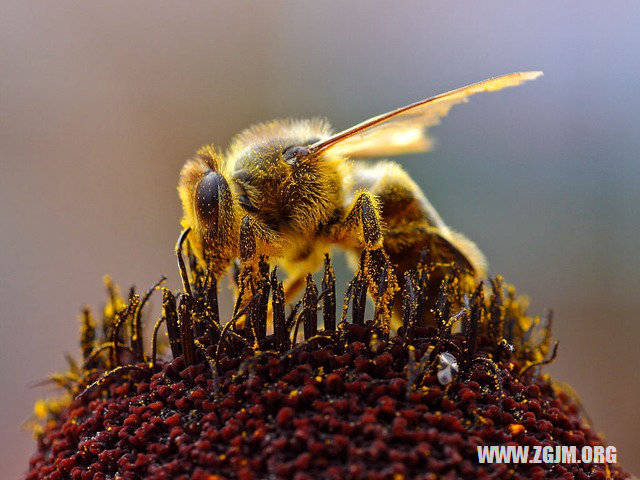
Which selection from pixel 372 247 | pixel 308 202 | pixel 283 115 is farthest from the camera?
pixel 283 115

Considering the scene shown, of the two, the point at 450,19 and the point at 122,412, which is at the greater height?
the point at 450,19

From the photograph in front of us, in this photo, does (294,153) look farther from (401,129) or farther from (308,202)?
(401,129)

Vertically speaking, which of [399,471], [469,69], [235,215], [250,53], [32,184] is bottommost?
[399,471]

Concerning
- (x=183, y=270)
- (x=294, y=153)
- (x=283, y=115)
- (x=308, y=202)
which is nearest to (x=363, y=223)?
(x=308, y=202)

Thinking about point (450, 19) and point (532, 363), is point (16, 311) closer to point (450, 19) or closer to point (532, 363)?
point (532, 363)

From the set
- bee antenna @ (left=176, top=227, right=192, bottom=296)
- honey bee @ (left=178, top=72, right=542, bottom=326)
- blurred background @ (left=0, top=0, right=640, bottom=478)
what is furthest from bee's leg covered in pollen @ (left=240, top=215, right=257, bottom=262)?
blurred background @ (left=0, top=0, right=640, bottom=478)

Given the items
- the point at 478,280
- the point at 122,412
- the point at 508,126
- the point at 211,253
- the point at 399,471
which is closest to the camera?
the point at 399,471

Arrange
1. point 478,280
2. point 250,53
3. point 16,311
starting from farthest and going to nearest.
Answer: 1. point 250,53
2. point 16,311
3. point 478,280

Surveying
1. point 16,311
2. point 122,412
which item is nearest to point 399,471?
point 122,412
